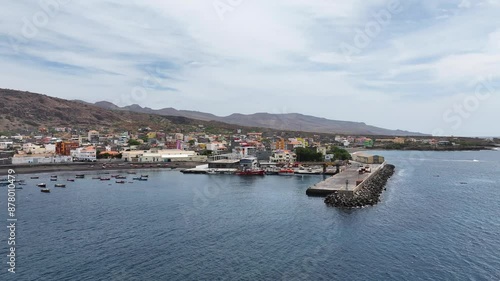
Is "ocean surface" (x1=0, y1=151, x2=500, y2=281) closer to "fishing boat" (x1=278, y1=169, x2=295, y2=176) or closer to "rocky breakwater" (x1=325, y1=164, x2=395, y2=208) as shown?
"rocky breakwater" (x1=325, y1=164, x2=395, y2=208)

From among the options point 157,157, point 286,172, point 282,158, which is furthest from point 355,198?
point 157,157

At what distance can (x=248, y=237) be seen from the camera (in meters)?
15.1

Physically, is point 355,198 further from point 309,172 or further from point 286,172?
point 286,172

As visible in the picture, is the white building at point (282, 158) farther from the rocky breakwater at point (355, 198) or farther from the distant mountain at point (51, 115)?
the distant mountain at point (51, 115)

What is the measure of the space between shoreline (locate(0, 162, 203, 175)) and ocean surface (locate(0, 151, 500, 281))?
573 inches

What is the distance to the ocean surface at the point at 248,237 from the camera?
11.6 m

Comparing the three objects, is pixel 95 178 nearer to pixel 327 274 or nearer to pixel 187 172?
pixel 187 172

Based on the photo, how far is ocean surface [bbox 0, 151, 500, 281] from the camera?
459 inches

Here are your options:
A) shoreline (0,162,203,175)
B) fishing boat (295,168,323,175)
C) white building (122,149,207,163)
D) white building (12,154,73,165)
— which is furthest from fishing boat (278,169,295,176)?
white building (12,154,73,165)

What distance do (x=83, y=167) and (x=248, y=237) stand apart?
3238cm

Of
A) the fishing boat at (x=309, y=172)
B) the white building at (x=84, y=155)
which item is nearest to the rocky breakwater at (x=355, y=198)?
the fishing boat at (x=309, y=172)

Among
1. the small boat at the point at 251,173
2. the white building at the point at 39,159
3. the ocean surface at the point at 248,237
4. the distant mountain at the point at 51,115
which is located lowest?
the ocean surface at the point at 248,237

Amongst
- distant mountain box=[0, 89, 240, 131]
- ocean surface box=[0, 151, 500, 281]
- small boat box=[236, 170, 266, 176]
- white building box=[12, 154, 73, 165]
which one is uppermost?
distant mountain box=[0, 89, 240, 131]

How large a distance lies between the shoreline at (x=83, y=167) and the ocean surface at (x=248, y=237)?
14555 millimetres
